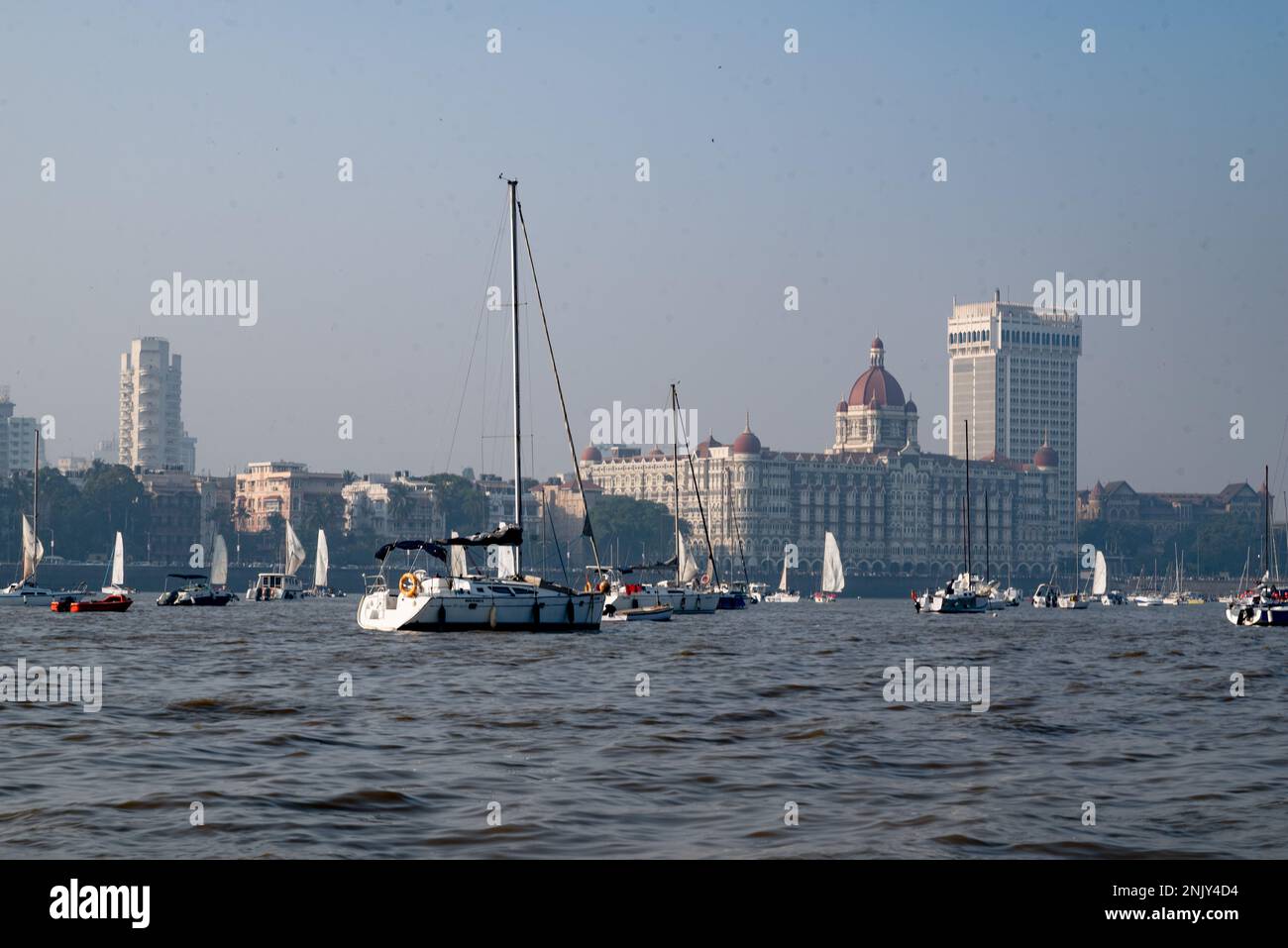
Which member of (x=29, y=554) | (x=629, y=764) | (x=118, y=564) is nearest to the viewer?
(x=629, y=764)

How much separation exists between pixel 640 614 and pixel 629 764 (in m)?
55.5

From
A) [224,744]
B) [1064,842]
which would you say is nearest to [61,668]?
[224,744]

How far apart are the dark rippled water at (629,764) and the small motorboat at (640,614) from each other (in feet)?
110

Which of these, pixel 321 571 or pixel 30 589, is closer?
pixel 30 589

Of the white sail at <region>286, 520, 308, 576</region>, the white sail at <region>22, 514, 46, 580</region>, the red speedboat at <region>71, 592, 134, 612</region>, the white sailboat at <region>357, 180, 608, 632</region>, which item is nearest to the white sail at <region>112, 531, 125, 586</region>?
the white sail at <region>22, 514, 46, 580</region>

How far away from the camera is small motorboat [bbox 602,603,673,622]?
75000 mm

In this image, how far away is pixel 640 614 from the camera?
7656 cm

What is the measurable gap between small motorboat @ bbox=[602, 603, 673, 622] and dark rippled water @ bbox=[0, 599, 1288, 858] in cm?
3361

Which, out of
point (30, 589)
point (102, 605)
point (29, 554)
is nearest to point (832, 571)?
point (29, 554)

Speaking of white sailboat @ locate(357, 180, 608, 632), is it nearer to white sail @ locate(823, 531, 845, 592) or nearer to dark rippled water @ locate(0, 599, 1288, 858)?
dark rippled water @ locate(0, 599, 1288, 858)

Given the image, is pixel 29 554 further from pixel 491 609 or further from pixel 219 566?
pixel 491 609
